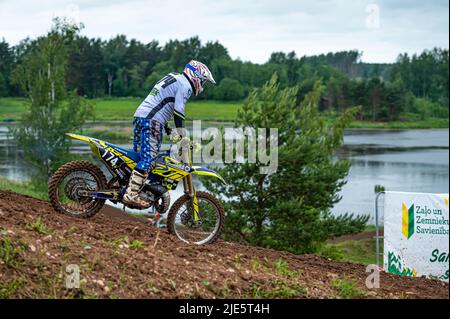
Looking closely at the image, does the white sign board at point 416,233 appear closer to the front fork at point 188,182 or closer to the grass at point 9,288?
the front fork at point 188,182

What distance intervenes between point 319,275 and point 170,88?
9.77 feet

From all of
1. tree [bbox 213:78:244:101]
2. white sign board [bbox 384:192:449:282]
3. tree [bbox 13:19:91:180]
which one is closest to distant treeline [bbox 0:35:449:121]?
tree [bbox 213:78:244:101]

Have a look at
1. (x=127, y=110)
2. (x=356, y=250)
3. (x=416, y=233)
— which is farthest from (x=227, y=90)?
(x=416, y=233)

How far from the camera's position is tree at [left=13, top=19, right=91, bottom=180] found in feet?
131

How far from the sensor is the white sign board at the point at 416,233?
47.1ft

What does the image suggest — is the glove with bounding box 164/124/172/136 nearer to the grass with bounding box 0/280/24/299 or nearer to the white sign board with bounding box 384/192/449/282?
the grass with bounding box 0/280/24/299

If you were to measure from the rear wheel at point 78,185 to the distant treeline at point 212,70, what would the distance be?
35.9 metres

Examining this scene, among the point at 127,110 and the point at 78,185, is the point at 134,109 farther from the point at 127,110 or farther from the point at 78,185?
the point at 78,185

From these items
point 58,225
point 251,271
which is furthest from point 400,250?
point 58,225

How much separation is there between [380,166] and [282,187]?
3276cm

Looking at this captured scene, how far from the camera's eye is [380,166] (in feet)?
202

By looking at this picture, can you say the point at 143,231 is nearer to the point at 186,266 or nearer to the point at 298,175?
the point at 186,266

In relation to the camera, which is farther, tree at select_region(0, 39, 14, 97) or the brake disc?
tree at select_region(0, 39, 14, 97)

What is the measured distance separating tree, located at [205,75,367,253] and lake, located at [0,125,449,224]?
9.40m
